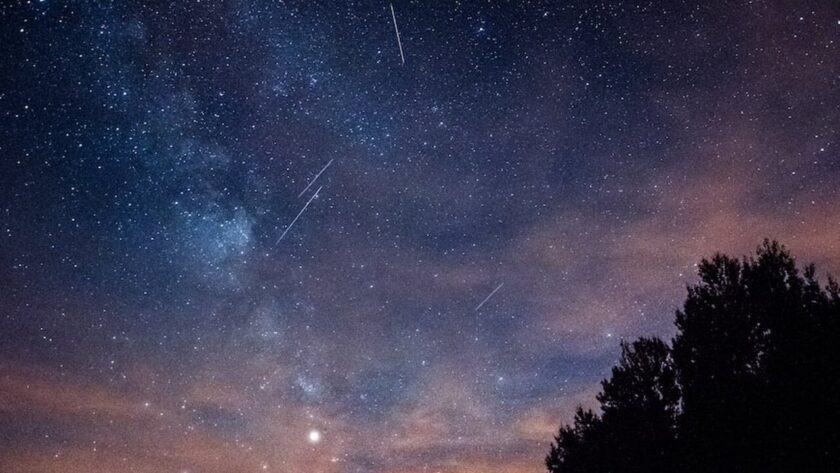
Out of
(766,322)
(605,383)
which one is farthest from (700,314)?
(605,383)

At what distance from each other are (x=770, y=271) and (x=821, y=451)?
18.2 feet

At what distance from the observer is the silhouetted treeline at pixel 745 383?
38.3 ft

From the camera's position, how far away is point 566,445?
24766 mm

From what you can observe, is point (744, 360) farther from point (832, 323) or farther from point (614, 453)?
point (614, 453)

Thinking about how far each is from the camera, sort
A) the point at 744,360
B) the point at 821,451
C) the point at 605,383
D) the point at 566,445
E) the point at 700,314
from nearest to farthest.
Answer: the point at 821,451 → the point at 744,360 → the point at 700,314 → the point at 605,383 → the point at 566,445

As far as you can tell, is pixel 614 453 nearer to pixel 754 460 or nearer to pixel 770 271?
pixel 754 460

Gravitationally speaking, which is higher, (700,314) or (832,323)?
(700,314)

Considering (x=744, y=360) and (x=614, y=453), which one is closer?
(x=744, y=360)

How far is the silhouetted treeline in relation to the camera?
11.7m

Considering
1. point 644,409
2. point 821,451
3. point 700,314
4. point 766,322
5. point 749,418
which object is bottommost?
point 821,451

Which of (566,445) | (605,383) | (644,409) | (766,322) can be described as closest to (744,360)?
(766,322)

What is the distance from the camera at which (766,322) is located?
14.0 metres

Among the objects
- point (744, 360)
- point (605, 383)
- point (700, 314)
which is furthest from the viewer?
point (605, 383)

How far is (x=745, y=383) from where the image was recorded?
Result: 1316cm
